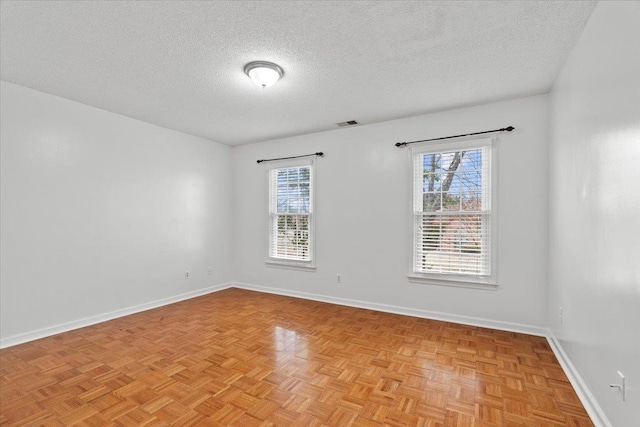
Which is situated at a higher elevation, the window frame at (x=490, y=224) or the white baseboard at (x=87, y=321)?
the window frame at (x=490, y=224)

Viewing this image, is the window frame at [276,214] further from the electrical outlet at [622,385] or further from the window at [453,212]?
the electrical outlet at [622,385]

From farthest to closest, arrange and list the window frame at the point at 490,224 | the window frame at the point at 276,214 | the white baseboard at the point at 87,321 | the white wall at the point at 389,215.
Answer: the window frame at the point at 276,214, the window frame at the point at 490,224, the white wall at the point at 389,215, the white baseboard at the point at 87,321

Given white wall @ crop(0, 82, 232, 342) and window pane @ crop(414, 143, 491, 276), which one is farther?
window pane @ crop(414, 143, 491, 276)

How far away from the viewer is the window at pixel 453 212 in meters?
3.61

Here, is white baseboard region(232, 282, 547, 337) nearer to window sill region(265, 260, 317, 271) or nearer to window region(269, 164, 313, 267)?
window sill region(265, 260, 317, 271)

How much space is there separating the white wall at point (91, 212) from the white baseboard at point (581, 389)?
A: 4724 mm

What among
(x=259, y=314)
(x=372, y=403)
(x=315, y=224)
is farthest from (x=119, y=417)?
(x=315, y=224)

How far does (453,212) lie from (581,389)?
203 cm

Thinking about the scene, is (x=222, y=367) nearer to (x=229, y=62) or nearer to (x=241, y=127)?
(x=229, y=62)

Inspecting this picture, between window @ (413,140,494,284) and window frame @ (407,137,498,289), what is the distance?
1 cm

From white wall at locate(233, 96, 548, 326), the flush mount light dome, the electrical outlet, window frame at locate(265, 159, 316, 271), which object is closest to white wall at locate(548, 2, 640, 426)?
the electrical outlet

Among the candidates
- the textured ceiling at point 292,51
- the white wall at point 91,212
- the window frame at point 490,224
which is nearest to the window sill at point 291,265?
the white wall at point 91,212

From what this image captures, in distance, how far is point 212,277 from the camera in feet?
17.5

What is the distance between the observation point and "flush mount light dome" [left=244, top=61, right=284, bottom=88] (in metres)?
2.67
